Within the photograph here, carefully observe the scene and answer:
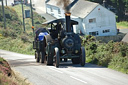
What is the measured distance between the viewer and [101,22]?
70.2 m

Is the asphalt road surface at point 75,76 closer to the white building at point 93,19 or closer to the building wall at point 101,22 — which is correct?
the white building at point 93,19

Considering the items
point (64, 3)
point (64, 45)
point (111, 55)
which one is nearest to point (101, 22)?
point (64, 3)

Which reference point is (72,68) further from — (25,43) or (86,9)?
(86,9)

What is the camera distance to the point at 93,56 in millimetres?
22578

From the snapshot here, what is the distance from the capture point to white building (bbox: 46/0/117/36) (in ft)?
222

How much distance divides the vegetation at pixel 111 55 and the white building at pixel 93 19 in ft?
144

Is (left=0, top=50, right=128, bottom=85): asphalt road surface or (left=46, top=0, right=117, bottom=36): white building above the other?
(left=46, top=0, right=117, bottom=36): white building

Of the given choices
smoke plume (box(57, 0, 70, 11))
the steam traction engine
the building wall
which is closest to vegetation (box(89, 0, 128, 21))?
the building wall

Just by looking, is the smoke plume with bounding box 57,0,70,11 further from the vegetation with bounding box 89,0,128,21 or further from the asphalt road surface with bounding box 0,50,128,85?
the vegetation with bounding box 89,0,128,21

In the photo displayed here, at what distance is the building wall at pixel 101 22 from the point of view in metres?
68.2

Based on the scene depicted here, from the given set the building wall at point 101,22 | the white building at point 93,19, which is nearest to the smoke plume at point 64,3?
the white building at point 93,19

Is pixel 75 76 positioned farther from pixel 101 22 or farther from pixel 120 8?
pixel 120 8

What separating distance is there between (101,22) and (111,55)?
4998 cm

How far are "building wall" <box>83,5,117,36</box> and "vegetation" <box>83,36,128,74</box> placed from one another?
44405mm
